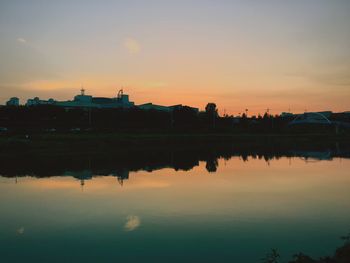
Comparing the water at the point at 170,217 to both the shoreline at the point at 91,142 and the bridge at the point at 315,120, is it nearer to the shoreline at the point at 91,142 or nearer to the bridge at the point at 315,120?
the shoreline at the point at 91,142

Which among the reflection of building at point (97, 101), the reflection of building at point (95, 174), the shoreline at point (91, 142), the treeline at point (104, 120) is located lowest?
the reflection of building at point (95, 174)

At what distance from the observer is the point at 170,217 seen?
44.4ft

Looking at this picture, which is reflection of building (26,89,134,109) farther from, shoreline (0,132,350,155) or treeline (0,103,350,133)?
shoreline (0,132,350,155)

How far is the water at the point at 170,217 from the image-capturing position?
391 inches

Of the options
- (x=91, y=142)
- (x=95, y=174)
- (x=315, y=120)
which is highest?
(x=315, y=120)

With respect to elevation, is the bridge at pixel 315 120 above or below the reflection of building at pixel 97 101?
below

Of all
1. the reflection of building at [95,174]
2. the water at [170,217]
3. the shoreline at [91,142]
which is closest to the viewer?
the water at [170,217]

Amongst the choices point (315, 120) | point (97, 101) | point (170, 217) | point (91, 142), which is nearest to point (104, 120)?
point (91, 142)

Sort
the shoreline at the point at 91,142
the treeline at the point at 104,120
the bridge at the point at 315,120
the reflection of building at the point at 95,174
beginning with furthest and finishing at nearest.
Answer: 1. the bridge at the point at 315,120
2. the treeline at the point at 104,120
3. the shoreline at the point at 91,142
4. the reflection of building at the point at 95,174

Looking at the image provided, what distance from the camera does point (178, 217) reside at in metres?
13.5

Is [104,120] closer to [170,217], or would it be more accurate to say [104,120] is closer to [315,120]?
[170,217]

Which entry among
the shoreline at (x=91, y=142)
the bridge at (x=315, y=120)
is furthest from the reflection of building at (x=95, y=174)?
the bridge at (x=315, y=120)

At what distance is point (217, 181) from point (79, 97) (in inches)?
3864

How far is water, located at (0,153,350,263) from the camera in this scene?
992cm
